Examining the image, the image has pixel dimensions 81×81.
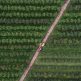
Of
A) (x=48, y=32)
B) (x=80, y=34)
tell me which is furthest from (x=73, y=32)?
(x=48, y=32)

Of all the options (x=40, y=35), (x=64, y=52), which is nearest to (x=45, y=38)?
(x=40, y=35)

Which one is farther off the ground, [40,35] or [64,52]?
[40,35]

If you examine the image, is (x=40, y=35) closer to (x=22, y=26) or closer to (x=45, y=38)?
(x=45, y=38)

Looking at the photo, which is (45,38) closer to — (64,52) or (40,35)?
(40,35)

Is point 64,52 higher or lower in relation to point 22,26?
lower

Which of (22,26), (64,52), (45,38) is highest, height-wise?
(22,26)

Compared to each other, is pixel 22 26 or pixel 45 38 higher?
pixel 22 26

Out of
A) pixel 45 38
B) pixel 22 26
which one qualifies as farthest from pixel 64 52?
pixel 22 26

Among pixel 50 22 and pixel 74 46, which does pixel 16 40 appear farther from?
pixel 74 46
